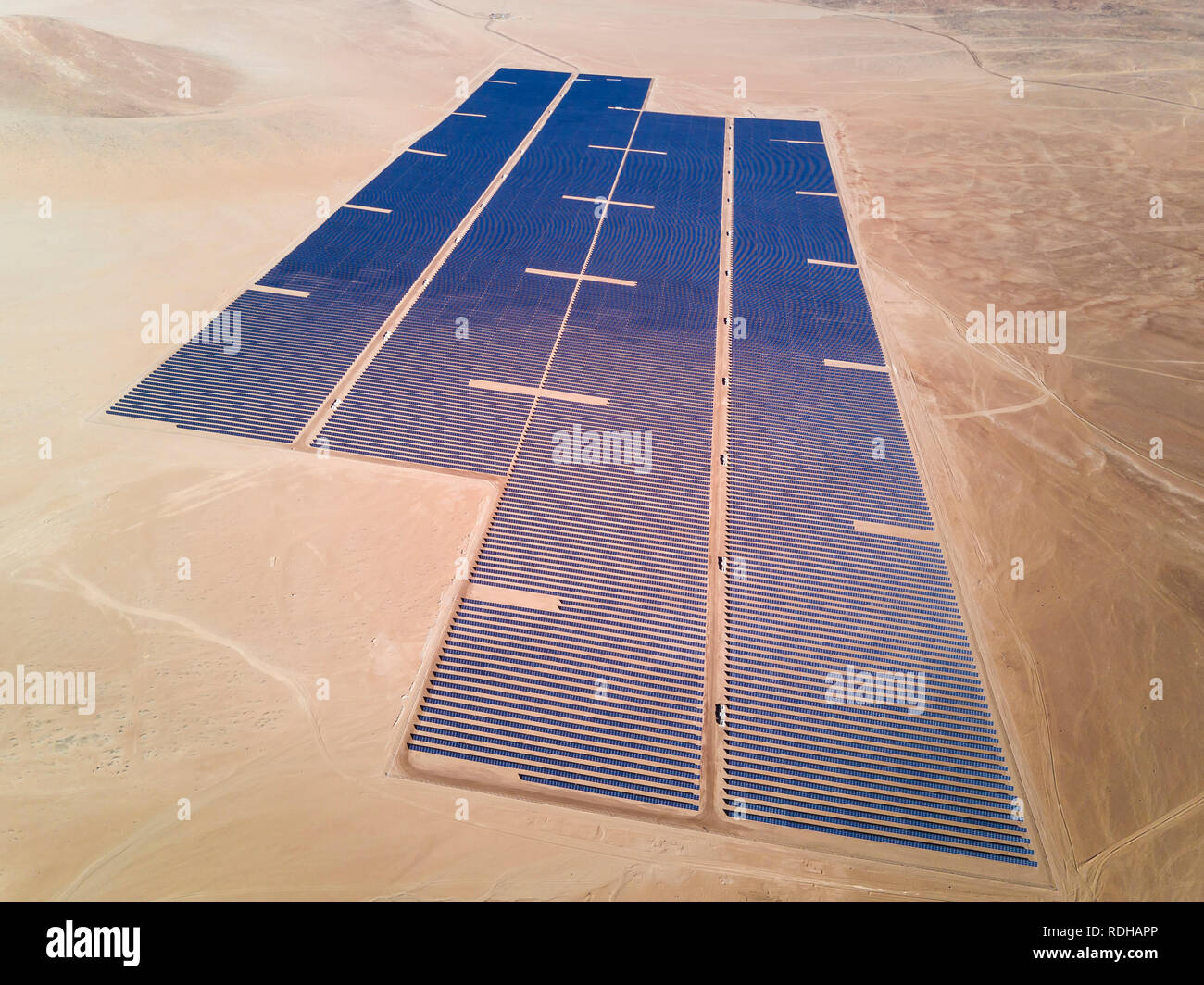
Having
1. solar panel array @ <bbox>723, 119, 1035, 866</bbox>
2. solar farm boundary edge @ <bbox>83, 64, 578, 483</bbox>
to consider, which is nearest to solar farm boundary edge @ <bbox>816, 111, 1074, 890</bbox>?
solar panel array @ <bbox>723, 119, 1035, 866</bbox>

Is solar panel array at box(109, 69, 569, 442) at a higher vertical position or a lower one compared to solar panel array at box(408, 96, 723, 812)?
higher

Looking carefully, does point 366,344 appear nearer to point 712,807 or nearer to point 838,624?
point 838,624

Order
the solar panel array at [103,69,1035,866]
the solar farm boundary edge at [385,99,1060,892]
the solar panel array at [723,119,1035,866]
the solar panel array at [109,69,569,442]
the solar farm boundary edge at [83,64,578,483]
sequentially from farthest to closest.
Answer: the solar panel array at [109,69,569,442] < the solar farm boundary edge at [83,64,578,483] < the solar panel array at [103,69,1035,866] < the solar panel array at [723,119,1035,866] < the solar farm boundary edge at [385,99,1060,892]

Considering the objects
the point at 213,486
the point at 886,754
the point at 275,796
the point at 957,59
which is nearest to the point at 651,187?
the point at 213,486

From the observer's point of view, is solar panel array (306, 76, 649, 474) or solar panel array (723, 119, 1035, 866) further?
solar panel array (306, 76, 649, 474)

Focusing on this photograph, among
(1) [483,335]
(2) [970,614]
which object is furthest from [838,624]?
(1) [483,335]

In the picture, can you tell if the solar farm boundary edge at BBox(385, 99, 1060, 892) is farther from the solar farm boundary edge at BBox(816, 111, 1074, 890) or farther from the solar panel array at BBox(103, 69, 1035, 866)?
the solar panel array at BBox(103, 69, 1035, 866)

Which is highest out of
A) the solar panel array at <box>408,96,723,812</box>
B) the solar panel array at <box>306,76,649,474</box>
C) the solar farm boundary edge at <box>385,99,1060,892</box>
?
the solar panel array at <box>306,76,649,474</box>
